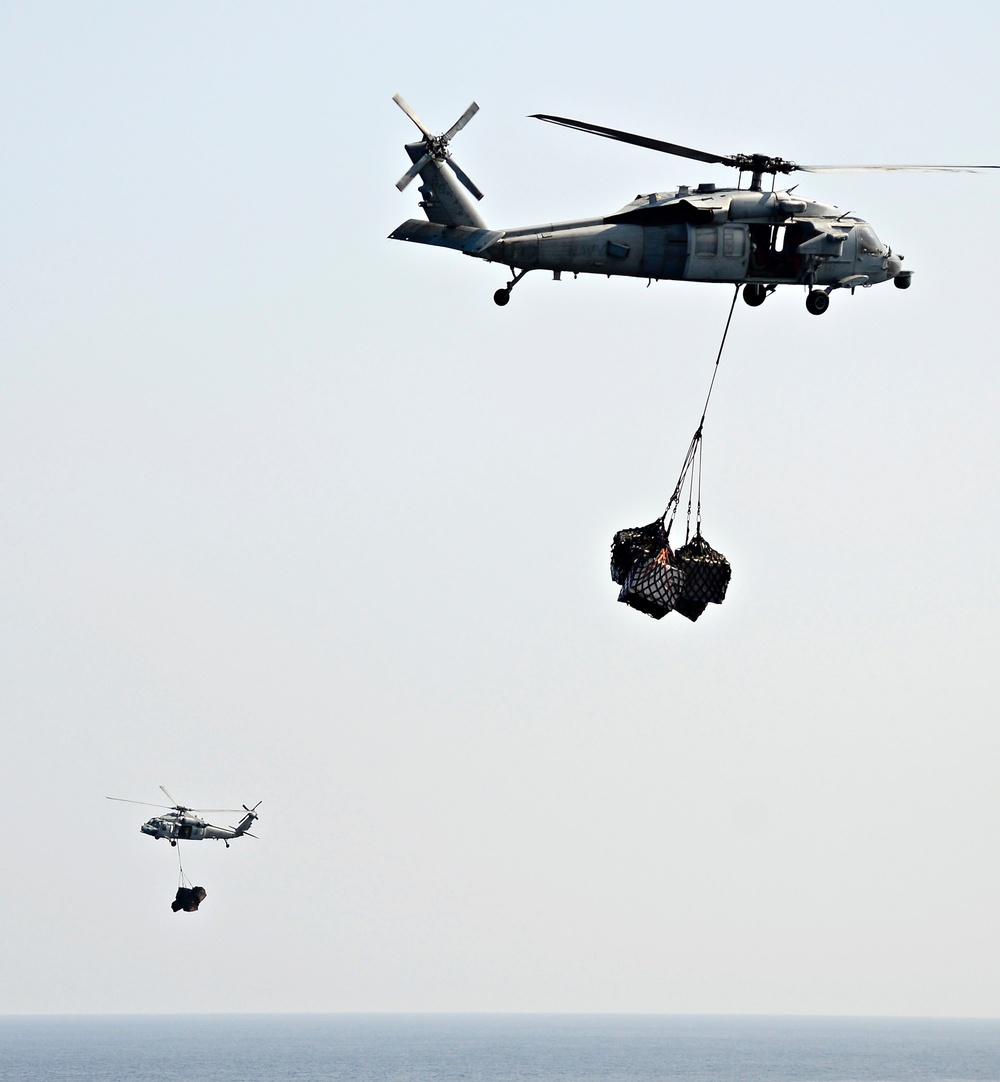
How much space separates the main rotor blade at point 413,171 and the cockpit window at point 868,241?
328 inches

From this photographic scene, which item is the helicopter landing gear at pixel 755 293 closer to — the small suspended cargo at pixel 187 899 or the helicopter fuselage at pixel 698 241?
the helicopter fuselage at pixel 698 241

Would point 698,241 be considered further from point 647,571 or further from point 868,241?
point 647,571

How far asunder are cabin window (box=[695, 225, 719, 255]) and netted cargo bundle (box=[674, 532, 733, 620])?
5.59 m

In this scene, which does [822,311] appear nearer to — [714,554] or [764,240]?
[764,240]

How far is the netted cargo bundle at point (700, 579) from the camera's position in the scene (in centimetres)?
3225

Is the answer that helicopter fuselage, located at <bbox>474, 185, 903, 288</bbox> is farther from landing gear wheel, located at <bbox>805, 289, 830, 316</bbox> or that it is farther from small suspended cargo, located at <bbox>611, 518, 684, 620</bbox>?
small suspended cargo, located at <bbox>611, 518, 684, 620</bbox>

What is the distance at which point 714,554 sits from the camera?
3262 centimetres

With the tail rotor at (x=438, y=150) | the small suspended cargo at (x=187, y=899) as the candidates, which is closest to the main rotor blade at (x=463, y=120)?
the tail rotor at (x=438, y=150)

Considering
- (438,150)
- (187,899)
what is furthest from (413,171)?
(187,899)

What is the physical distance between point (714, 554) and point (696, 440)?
220 cm

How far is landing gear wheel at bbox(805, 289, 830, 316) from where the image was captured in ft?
107

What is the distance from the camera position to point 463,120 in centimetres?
3269

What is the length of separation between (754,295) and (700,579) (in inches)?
213

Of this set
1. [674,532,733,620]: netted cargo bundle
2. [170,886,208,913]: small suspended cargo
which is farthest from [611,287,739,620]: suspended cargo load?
[170,886,208,913]: small suspended cargo
